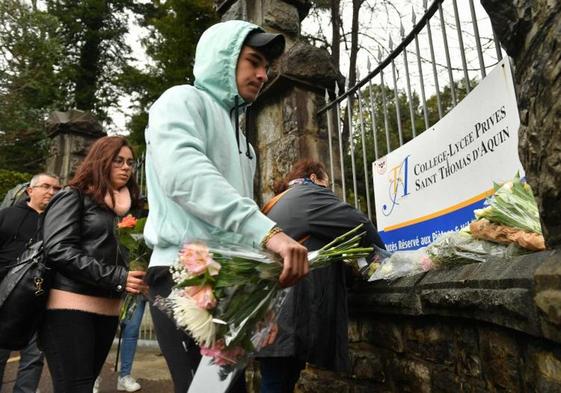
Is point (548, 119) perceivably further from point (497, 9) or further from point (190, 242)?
point (190, 242)

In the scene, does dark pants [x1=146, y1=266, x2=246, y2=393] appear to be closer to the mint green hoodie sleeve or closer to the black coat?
the mint green hoodie sleeve

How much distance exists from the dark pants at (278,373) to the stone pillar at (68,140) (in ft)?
18.1

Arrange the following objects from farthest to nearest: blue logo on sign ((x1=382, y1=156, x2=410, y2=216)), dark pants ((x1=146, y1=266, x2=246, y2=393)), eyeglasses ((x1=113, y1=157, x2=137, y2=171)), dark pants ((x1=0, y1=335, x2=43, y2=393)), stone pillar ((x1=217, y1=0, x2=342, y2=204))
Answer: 1. stone pillar ((x1=217, y1=0, x2=342, y2=204))
2. dark pants ((x1=0, y1=335, x2=43, y2=393))
3. blue logo on sign ((x1=382, y1=156, x2=410, y2=216))
4. eyeglasses ((x1=113, y1=157, x2=137, y2=171))
5. dark pants ((x1=146, y1=266, x2=246, y2=393))

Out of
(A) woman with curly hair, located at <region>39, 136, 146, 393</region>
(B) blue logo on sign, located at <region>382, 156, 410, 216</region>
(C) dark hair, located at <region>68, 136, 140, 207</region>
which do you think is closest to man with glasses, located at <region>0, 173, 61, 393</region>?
(C) dark hair, located at <region>68, 136, 140, 207</region>

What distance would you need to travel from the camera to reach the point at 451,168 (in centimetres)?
276

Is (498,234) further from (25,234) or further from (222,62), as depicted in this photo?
(25,234)

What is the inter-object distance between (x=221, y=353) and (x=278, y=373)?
1.36 meters

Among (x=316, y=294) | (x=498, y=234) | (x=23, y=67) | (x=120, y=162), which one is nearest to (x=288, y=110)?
(x=120, y=162)

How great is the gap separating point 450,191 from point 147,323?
5.67 m

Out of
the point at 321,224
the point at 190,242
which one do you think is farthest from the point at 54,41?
the point at 190,242

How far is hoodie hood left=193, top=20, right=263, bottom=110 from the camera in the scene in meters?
1.81

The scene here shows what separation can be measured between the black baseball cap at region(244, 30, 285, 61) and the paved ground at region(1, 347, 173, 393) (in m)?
3.57

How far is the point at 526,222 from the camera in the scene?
171 cm

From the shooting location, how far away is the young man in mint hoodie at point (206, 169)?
147cm
